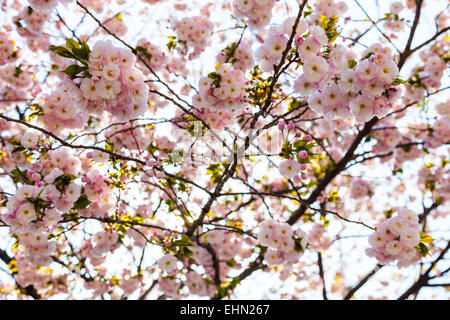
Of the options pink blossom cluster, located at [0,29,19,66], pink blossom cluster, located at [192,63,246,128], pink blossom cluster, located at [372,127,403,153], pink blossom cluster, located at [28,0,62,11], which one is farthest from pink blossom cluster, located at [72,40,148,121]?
pink blossom cluster, located at [372,127,403,153]

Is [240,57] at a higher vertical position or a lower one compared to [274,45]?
higher

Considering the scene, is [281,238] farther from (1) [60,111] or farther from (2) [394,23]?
(2) [394,23]

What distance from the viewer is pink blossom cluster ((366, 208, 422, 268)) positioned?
2.30m

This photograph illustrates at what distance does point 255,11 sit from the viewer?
311 cm

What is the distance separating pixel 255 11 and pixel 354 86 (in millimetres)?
1421

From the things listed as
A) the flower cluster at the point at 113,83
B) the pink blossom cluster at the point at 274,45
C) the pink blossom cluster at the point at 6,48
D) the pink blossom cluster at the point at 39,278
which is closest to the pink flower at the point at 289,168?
the pink blossom cluster at the point at 274,45

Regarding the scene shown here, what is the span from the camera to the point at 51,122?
291cm

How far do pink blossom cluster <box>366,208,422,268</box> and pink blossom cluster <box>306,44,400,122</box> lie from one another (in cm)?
71

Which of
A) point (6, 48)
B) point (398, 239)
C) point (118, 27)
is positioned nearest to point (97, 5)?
point (118, 27)

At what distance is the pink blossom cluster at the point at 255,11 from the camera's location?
3025mm

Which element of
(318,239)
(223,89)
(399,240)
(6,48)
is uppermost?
(6,48)

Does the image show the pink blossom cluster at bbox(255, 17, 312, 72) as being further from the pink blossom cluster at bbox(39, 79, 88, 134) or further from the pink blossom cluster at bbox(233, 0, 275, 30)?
the pink blossom cluster at bbox(39, 79, 88, 134)
